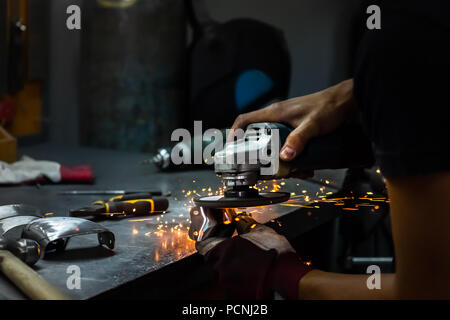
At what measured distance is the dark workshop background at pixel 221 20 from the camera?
2346mm

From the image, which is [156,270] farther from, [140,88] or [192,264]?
[140,88]

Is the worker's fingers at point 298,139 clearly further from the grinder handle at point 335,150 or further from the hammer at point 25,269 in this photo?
the hammer at point 25,269

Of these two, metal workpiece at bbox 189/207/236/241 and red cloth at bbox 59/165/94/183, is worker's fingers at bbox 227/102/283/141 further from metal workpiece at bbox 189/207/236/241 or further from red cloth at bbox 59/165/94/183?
red cloth at bbox 59/165/94/183

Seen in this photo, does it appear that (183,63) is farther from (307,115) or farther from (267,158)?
(267,158)

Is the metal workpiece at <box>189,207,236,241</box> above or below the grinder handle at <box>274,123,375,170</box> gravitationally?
below

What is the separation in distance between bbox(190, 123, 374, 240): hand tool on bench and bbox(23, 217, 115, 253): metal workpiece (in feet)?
0.56

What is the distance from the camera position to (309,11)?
95.0 inches

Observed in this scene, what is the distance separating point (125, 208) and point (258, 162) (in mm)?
416

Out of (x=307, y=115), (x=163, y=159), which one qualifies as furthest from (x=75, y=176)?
(x=307, y=115)

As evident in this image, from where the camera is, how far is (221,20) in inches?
100.0

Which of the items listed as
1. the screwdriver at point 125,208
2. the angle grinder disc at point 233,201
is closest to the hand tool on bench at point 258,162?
the angle grinder disc at point 233,201

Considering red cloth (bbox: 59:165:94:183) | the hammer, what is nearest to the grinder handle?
the hammer

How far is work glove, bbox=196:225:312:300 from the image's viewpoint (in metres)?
0.93
